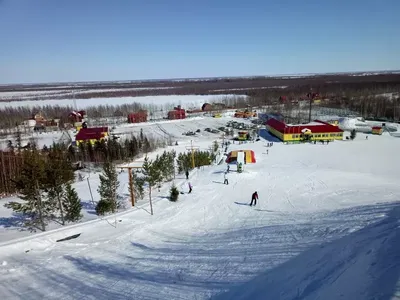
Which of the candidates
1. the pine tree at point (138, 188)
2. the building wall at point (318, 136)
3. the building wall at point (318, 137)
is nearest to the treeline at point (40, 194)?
the pine tree at point (138, 188)

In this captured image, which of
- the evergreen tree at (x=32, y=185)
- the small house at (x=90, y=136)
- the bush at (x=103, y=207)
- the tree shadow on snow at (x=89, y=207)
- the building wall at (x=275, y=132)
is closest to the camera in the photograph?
the evergreen tree at (x=32, y=185)

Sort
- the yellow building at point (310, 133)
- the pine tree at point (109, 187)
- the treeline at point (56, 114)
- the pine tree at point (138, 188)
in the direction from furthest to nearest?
1. the treeline at point (56, 114)
2. the yellow building at point (310, 133)
3. the pine tree at point (138, 188)
4. the pine tree at point (109, 187)

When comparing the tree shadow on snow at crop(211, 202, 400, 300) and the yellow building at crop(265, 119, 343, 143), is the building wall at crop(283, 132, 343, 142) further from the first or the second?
the tree shadow on snow at crop(211, 202, 400, 300)

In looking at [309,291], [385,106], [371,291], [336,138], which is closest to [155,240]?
[309,291]

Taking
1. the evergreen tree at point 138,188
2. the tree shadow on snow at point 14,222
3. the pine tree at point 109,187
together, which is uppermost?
the pine tree at point 109,187

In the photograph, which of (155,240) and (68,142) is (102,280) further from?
(68,142)

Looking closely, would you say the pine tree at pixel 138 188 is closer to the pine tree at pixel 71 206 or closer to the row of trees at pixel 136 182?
the row of trees at pixel 136 182
